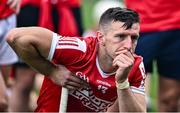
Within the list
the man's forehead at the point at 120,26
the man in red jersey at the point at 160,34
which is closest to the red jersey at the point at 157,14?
the man in red jersey at the point at 160,34

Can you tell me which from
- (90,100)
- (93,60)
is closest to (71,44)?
(93,60)

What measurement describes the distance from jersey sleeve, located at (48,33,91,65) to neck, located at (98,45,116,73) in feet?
0.27

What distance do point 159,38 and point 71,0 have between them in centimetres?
121

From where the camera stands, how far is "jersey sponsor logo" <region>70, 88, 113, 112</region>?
6.22 meters

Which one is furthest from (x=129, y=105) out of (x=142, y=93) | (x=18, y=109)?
(x=18, y=109)

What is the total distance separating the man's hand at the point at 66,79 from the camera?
240 inches

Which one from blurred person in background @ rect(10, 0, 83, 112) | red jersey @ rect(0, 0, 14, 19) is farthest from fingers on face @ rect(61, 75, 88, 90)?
blurred person in background @ rect(10, 0, 83, 112)

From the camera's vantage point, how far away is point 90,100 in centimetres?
627

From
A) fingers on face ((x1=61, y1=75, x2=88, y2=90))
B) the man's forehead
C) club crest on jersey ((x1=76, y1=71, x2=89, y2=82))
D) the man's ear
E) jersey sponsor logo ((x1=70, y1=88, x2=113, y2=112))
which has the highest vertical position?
the man's forehead

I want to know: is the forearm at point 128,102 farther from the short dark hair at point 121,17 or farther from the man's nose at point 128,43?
the short dark hair at point 121,17

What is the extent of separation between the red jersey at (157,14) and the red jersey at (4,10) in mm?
1031

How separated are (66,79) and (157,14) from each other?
1.69 m

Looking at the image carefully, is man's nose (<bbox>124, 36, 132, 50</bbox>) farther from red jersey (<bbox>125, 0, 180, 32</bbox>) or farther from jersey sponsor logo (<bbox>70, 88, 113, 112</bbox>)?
red jersey (<bbox>125, 0, 180, 32</bbox>)

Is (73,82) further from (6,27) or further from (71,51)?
(6,27)
